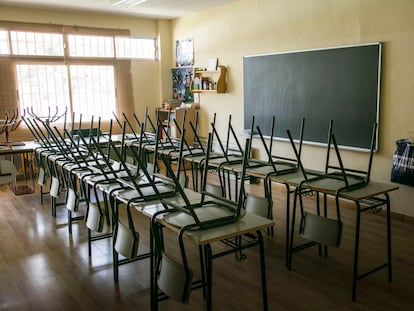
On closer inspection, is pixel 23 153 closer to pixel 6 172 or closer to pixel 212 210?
pixel 6 172

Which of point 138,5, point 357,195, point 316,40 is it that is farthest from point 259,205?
point 138,5

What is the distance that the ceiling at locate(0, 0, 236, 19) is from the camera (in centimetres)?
635

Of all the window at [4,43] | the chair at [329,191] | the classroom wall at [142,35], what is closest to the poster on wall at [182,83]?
the classroom wall at [142,35]

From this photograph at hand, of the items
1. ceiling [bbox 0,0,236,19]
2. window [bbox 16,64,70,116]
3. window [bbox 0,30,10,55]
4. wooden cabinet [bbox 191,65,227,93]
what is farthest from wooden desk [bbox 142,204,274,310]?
window [bbox 0,30,10,55]

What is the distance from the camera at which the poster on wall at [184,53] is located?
761cm

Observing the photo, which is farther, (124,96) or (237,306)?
(124,96)

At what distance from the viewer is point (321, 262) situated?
3422 millimetres

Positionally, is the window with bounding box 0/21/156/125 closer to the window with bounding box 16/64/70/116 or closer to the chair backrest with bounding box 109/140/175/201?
the window with bounding box 16/64/70/116

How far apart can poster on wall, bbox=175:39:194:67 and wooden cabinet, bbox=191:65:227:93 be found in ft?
1.49

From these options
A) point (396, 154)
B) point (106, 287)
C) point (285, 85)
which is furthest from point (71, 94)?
point (396, 154)

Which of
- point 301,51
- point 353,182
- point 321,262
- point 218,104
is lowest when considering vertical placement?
point 321,262

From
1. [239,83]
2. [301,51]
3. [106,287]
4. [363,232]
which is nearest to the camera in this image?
[106,287]

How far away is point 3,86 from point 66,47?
4.19ft

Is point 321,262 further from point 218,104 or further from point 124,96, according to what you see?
point 124,96
